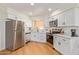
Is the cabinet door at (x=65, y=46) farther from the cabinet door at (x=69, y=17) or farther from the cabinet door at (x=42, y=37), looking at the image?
the cabinet door at (x=42, y=37)

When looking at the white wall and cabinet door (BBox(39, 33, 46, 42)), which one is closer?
the white wall

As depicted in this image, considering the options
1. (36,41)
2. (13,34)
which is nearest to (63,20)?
(13,34)

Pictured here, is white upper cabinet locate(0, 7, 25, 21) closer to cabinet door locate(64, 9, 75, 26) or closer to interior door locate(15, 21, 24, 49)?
interior door locate(15, 21, 24, 49)

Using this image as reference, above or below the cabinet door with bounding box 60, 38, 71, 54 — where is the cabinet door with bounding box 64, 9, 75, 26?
above

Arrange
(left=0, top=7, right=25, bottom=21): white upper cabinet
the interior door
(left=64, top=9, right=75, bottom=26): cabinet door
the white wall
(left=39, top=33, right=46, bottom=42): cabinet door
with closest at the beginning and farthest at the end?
(left=64, top=9, right=75, bottom=26): cabinet door → (left=0, top=7, right=25, bottom=21): white upper cabinet → the white wall → the interior door → (left=39, top=33, right=46, bottom=42): cabinet door

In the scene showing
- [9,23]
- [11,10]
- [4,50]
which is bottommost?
[4,50]

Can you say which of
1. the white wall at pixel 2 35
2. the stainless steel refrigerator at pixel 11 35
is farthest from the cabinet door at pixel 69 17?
the white wall at pixel 2 35

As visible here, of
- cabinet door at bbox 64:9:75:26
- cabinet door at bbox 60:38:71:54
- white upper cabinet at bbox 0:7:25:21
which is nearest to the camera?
cabinet door at bbox 60:38:71:54

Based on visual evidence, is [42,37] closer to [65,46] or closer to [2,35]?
[2,35]

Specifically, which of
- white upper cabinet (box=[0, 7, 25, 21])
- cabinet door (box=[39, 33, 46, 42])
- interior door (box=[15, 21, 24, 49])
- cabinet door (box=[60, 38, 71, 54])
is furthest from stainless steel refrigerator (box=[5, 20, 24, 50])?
cabinet door (box=[39, 33, 46, 42])

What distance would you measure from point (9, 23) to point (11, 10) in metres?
0.63

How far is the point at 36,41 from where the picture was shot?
7840mm

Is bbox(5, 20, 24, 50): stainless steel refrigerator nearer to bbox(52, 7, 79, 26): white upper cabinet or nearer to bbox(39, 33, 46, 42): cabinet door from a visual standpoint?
bbox(52, 7, 79, 26): white upper cabinet
